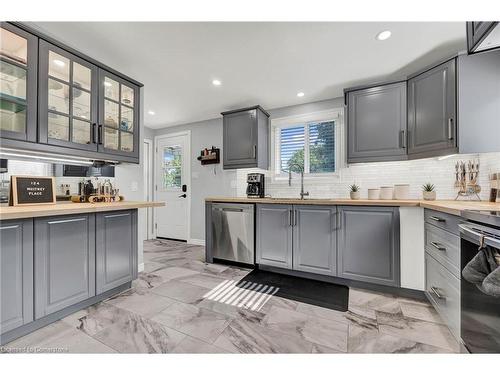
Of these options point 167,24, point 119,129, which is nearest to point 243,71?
point 167,24

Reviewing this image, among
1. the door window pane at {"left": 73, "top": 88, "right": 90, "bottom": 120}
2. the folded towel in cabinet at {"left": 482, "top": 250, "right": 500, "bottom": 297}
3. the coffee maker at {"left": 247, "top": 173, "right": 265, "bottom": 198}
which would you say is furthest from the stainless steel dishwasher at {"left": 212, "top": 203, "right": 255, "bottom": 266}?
the folded towel in cabinet at {"left": 482, "top": 250, "right": 500, "bottom": 297}

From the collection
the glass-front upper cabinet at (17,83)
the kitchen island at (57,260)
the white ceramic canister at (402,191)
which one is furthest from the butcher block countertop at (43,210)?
the white ceramic canister at (402,191)

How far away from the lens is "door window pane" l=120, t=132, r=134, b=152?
2.28m

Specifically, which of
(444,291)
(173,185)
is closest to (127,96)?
(173,185)

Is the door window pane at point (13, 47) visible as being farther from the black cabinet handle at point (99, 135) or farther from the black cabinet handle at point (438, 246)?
the black cabinet handle at point (438, 246)

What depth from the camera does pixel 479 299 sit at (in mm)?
1187

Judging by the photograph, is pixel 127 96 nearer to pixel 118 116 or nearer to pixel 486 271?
pixel 118 116

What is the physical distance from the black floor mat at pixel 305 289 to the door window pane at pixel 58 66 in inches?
102

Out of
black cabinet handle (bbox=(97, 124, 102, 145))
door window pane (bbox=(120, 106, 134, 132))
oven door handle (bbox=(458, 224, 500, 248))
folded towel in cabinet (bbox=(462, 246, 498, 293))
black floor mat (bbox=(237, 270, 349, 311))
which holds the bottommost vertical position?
black floor mat (bbox=(237, 270, 349, 311))

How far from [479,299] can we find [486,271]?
261 millimetres

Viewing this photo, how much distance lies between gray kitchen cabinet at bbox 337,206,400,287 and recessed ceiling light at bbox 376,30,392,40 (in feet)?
5.25

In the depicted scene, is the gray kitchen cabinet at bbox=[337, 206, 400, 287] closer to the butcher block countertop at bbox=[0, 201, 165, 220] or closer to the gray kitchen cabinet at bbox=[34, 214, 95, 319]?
the butcher block countertop at bbox=[0, 201, 165, 220]
